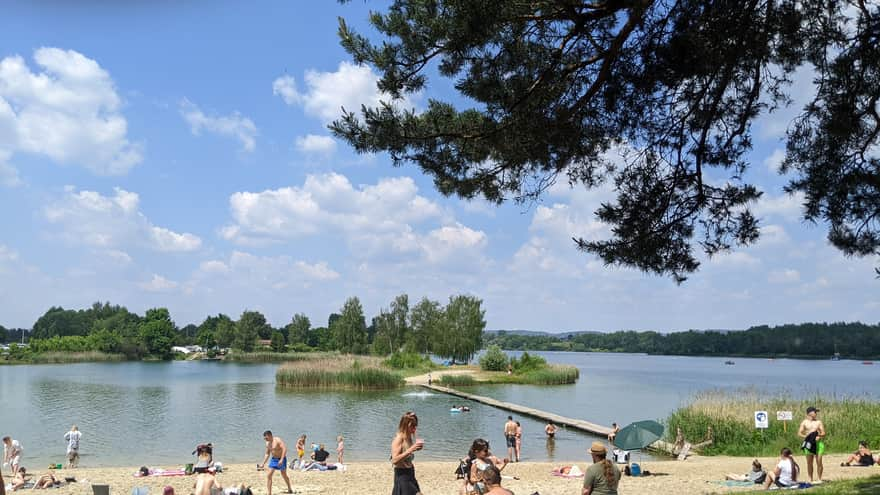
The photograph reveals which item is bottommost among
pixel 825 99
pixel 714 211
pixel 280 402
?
pixel 280 402

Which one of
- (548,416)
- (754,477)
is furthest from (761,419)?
(548,416)

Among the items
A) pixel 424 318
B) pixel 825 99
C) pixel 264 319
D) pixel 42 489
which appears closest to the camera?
pixel 825 99

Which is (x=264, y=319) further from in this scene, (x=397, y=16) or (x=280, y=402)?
(x=397, y=16)

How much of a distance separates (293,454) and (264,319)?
143 m

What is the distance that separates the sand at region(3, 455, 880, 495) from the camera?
1427 centimetres

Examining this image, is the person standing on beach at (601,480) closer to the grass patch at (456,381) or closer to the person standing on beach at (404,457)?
the person standing on beach at (404,457)

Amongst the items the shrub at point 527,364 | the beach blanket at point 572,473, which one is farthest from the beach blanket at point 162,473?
the shrub at point 527,364

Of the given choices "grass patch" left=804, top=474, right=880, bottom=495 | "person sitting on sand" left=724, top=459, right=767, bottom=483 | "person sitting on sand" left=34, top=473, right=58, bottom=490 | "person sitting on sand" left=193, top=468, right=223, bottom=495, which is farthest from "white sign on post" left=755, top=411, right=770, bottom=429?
"person sitting on sand" left=34, top=473, right=58, bottom=490

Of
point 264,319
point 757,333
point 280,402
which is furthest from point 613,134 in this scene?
point 757,333

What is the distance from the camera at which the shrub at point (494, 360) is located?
213 feet

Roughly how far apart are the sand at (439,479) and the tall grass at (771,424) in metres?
1.80

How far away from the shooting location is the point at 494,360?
65.4 metres

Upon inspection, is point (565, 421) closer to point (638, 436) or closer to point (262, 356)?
point (638, 436)

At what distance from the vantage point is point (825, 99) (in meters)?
7.95
